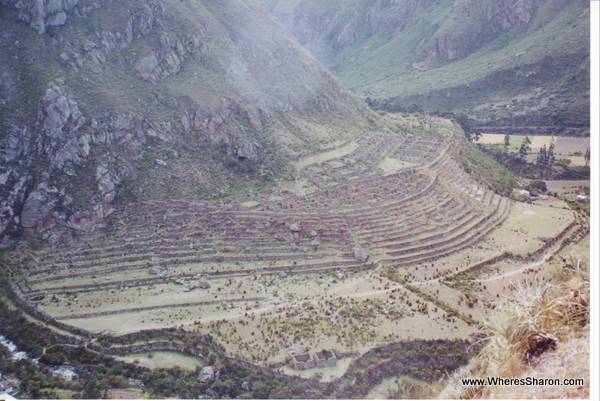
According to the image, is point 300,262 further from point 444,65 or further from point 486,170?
point 444,65

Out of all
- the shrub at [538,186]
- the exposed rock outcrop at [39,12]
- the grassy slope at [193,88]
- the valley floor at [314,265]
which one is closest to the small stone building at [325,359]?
the valley floor at [314,265]

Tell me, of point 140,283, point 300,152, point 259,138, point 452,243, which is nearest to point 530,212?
point 452,243

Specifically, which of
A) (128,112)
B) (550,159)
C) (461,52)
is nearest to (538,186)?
(550,159)

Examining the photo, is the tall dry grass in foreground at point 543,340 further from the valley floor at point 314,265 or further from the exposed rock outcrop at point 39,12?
the exposed rock outcrop at point 39,12

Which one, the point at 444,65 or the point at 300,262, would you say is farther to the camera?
the point at 444,65

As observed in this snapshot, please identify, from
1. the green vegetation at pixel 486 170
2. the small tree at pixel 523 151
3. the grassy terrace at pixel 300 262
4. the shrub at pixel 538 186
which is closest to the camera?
the grassy terrace at pixel 300 262

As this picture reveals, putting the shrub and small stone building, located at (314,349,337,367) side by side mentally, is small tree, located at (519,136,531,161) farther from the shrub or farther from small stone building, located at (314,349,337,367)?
small stone building, located at (314,349,337,367)
